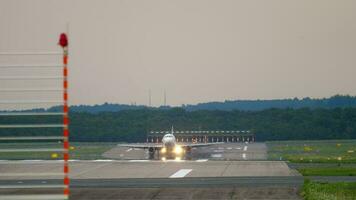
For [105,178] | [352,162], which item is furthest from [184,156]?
[105,178]

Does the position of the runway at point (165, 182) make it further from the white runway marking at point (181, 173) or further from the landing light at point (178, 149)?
the landing light at point (178, 149)

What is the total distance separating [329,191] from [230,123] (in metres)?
149

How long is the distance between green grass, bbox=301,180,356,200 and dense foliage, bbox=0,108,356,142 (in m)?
118

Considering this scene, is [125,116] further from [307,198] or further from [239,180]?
[307,198]

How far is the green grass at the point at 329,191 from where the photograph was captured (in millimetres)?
36703

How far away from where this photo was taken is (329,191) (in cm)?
4081

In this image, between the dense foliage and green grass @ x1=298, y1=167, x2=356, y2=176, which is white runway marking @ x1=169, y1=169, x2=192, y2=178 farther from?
the dense foliage

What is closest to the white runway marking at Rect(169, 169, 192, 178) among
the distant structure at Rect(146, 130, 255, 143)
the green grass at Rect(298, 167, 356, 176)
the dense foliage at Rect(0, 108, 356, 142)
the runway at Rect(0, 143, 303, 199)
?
the runway at Rect(0, 143, 303, 199)

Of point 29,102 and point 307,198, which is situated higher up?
point 29,102

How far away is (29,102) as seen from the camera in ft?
42.5

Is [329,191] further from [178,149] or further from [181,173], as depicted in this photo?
[178,149]

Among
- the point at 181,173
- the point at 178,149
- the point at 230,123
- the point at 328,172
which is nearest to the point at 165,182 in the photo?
the point at 181,173

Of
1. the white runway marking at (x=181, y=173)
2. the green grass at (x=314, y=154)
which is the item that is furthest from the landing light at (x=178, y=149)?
the white runway marking at (x=181, y=173)

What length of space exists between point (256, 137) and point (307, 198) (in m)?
138
